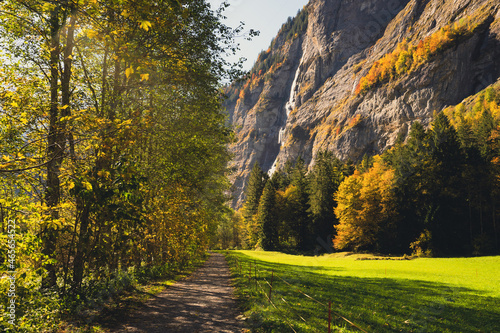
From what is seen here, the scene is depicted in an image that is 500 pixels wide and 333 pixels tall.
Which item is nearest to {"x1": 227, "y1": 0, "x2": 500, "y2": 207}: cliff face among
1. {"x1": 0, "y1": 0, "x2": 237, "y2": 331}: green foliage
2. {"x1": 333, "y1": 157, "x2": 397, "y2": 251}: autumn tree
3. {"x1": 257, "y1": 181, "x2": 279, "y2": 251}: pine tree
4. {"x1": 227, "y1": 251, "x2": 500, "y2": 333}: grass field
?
{"x1": 257, "y1": 181, "x2": 279, "y2": 251}: pine tree

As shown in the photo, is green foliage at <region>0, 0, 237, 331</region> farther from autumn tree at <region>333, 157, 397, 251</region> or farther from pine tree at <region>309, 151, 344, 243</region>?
pine tree at <region>309, 151, 344, 243</region>

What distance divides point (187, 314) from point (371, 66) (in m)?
163

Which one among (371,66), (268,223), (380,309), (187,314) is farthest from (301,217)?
(371,66)

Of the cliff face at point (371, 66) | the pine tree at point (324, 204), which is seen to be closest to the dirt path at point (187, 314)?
the cliff face at point (371, 66)

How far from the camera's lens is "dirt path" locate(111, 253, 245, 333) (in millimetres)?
8031

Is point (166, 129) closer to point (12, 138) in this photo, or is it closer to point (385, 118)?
point (12, 138)

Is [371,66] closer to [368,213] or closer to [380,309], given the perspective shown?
[368,213]

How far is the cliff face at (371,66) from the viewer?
105875 millimetres

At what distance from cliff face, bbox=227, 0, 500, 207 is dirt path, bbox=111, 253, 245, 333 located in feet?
130

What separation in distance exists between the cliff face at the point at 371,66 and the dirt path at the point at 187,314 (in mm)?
39760

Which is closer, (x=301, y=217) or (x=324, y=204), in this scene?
(x=324, y=204)

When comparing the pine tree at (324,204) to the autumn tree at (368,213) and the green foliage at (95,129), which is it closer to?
the autumn tree at (368,213)

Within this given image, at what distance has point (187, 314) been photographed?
31.5ft

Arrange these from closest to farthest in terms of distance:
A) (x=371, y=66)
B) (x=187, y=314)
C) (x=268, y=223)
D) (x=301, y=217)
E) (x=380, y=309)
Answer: (x=187, y=314), (x=380, y=309), (x=301, y=217), (x=268, y=223), (x=371, y=66)
